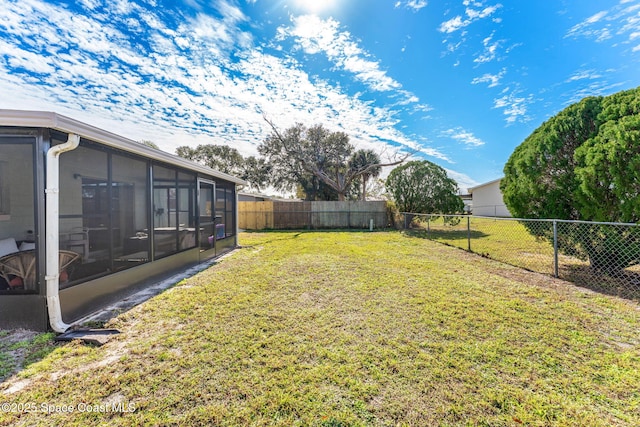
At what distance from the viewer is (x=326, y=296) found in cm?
373

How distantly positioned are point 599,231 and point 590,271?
1.01 meters

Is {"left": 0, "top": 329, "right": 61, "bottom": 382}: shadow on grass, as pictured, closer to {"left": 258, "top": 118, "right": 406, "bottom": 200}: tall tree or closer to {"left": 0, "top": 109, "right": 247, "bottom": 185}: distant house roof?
{"left": 0, "top": 109, "right": 247, "bottom": 185}: distant house roof

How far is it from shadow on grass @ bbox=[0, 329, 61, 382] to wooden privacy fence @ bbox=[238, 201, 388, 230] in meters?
11.9

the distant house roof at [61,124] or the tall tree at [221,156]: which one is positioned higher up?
the tall tree at [221,156]

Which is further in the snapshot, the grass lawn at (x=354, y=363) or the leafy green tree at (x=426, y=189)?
the leafy green tree at (x=426, y=189)

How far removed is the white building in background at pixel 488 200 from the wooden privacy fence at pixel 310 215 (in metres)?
13.4

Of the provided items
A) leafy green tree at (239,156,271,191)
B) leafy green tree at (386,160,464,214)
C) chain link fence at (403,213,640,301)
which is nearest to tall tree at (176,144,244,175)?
leafy green tree at (239,156,271,191)

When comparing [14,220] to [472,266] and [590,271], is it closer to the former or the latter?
[472,266]

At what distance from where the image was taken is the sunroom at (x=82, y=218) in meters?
2.68

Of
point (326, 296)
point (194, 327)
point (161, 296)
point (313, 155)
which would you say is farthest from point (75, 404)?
point (313, 155)

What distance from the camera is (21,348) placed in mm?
2367

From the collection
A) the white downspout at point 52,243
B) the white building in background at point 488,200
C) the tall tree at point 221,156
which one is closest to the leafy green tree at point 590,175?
the white downspout at point 52,243

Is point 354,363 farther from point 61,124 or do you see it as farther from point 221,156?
point 221,156

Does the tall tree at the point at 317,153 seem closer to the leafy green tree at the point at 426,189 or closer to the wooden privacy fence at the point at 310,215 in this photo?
the wooden privacy fence at the point at 310,215
